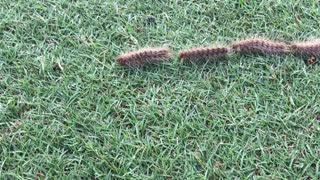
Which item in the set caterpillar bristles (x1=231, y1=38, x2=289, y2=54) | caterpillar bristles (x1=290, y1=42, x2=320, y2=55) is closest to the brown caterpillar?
caterpillar bristles (x1=231, y1=38, x2=289, y2=54)

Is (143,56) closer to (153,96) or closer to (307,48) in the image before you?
(153,96)

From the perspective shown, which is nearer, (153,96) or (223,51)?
(153,96)

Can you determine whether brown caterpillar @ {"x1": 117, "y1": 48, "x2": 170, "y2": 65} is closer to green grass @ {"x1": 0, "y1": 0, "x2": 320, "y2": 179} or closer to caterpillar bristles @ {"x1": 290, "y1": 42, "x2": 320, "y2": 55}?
green grass @ {"x1": 0, "y1": 0, "x2": 320, "y2": 179}

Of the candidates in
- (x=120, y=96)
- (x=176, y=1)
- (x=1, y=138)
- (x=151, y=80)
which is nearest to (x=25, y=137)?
(x=1, y=138)

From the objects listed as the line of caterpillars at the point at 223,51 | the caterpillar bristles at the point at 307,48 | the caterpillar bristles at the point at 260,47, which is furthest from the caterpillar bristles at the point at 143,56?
the caterpillar bristles at the point at 307,48

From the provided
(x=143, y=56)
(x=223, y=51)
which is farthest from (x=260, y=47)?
(x=143, y=56)

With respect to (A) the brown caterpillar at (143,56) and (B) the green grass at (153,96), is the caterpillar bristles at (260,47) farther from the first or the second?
(A) the brown caterpillar at (143,56)

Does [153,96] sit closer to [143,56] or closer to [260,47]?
[143,56]
